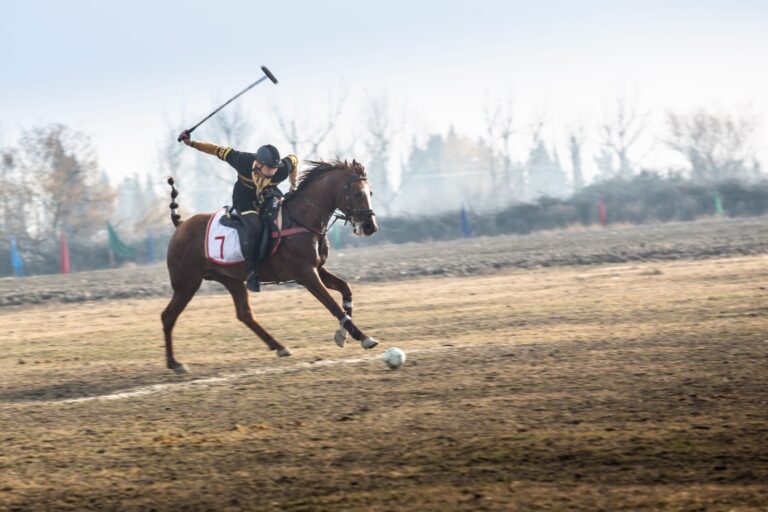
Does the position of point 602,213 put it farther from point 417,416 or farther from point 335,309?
point 417,416

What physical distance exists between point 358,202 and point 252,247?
147 centimetres

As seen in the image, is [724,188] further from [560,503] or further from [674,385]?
[560,503]

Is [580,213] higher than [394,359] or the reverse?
higher

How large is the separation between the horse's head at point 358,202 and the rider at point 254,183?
82cm

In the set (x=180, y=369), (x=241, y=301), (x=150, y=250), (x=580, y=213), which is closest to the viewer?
(x=180, y=369)

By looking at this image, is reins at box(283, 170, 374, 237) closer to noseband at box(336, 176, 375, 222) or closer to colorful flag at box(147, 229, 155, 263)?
noseband at box(336, 176, 375, 222)

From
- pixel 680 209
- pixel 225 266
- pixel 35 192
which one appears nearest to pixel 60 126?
pixel 35 192

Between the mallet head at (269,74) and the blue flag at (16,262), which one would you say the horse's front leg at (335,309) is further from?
the blue flag at (16,262)

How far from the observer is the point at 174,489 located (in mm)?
7242

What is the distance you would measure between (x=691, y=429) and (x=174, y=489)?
3771mm

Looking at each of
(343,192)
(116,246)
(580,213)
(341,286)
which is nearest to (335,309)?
(341,286)

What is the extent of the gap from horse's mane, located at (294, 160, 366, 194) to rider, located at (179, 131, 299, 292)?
14 cm

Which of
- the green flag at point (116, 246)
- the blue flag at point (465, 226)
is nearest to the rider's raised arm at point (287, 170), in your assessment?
the green flag at point (116, 246)

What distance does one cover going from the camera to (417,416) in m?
9.22
